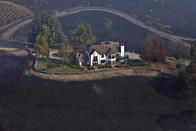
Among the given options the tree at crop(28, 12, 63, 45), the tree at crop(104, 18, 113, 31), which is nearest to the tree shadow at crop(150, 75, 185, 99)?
the tree at crop(28, 12, 63, 45)

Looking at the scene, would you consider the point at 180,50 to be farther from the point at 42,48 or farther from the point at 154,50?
the point at 42,48

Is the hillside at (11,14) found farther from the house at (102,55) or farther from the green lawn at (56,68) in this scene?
the house at (102,55)

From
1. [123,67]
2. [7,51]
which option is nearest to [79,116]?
[123,67]

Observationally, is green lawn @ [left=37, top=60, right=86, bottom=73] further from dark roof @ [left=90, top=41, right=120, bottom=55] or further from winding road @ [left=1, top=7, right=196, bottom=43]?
winding road @ [left=1, top=7, right=196, bottom=43]

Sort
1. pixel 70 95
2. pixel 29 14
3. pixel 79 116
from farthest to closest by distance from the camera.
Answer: pixel 29 14, pixel 70 95, pixel 79 116

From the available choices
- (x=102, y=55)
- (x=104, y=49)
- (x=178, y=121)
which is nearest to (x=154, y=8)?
(x=104, y=49)

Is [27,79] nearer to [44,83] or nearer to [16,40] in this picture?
[44,83]
